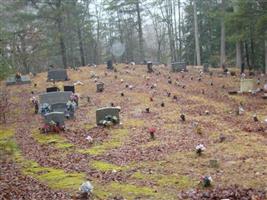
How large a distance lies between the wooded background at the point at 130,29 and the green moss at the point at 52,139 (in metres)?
11.2

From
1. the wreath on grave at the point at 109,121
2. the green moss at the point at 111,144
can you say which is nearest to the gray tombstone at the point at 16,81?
the wreath on grave at the point at 109,121

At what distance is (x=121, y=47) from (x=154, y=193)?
4009 cm

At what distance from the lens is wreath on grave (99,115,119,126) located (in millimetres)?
18514

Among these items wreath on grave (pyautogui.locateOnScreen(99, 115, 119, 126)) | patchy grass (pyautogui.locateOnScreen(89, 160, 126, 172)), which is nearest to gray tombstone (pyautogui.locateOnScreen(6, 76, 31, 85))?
wreath on grave (pyautogui.locateOnScreen(99, 115, 119, 126))

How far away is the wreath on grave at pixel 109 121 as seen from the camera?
18.5 meters

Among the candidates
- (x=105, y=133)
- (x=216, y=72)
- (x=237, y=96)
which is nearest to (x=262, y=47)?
(x=216, y=72)

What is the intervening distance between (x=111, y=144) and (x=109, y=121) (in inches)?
124

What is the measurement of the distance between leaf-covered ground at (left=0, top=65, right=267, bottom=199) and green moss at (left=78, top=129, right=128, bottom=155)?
33mm

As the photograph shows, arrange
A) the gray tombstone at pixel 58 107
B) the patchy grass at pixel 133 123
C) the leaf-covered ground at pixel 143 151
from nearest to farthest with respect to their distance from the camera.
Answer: the leaf-covered ground at pixel 143 151 → the patchy grass at pixel 133 123 → the gray tombstone at pixel 58 107

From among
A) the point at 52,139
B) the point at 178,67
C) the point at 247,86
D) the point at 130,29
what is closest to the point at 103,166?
the point at 52,139

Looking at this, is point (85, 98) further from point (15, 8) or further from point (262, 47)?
point (262, 47)

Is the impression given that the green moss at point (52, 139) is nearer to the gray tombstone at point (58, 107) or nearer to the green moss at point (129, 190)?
the gray tombstone at point (58, 107)

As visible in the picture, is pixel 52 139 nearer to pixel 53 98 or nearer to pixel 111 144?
pixel 111 144

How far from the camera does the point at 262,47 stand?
38.9 m
